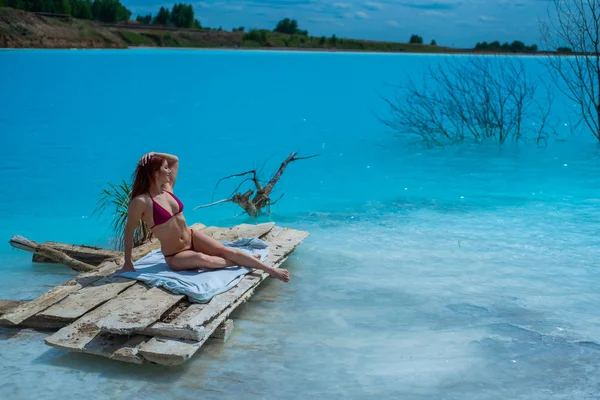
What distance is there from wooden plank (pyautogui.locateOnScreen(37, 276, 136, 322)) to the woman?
21cm

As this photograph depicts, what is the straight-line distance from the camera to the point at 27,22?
2830 inches

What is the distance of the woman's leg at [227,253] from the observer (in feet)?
18.8

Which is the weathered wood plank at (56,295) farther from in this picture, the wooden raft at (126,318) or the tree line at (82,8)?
the tree line at (82,8)

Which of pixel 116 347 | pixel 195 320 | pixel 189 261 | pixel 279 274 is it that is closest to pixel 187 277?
pixel 189 261

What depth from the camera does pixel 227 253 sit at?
227 inches

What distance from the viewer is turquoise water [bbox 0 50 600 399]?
466 cm

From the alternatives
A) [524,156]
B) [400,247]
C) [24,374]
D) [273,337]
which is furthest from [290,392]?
[524,156]

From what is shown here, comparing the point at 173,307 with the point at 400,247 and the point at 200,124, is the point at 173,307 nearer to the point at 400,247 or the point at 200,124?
the point at 400,247

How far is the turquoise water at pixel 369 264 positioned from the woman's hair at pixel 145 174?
49.9 inches

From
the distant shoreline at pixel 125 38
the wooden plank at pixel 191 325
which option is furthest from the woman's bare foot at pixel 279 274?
the distant shoreline at pixel 125 38

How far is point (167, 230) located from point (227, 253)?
53 centimetres

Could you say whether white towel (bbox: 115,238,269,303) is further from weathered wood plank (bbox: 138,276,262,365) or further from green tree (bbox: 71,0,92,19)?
green tree (bbox: 71,0,92,19)

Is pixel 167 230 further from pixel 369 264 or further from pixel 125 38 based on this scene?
pixel 125 38

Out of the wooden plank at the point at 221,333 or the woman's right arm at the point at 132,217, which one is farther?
the woman's right arm at the point at 132,217
